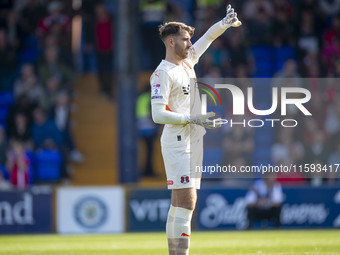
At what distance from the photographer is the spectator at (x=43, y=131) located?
16.3m

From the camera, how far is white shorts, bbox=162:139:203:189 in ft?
24.1

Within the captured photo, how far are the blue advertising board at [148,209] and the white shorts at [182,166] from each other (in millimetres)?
7437

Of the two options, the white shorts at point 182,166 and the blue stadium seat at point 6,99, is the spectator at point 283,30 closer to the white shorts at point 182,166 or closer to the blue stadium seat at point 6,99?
the blue stadium seat at point 6,99

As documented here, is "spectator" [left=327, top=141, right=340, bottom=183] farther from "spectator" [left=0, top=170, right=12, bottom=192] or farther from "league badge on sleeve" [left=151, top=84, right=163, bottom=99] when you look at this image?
"spectator" [left=0, top=170, right=12, bottom=192]

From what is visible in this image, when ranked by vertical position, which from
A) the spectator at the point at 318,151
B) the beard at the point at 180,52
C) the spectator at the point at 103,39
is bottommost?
the spectator at the point at 318,151

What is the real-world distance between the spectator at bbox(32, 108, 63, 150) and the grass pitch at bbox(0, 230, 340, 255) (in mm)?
2792

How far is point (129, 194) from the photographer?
48.9ft

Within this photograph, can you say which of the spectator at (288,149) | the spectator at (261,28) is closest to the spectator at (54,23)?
the spectator at (261,28)

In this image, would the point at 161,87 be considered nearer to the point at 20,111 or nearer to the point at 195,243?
the point at 195,243

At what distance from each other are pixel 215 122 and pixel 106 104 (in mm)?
11779

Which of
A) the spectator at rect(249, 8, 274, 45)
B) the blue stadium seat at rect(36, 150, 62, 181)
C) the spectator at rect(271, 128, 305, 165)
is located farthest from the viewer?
the spectator at rect(249, 8, 274, 45)

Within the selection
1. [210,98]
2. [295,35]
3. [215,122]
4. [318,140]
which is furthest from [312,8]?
[215,122]

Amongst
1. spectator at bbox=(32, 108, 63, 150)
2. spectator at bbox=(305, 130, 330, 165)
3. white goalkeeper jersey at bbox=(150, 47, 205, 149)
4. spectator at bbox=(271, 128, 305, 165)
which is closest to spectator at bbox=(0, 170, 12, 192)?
spectator at bbox=(32, 108, 63, 150)

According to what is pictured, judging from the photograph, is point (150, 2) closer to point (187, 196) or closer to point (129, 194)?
point (129, 194)
